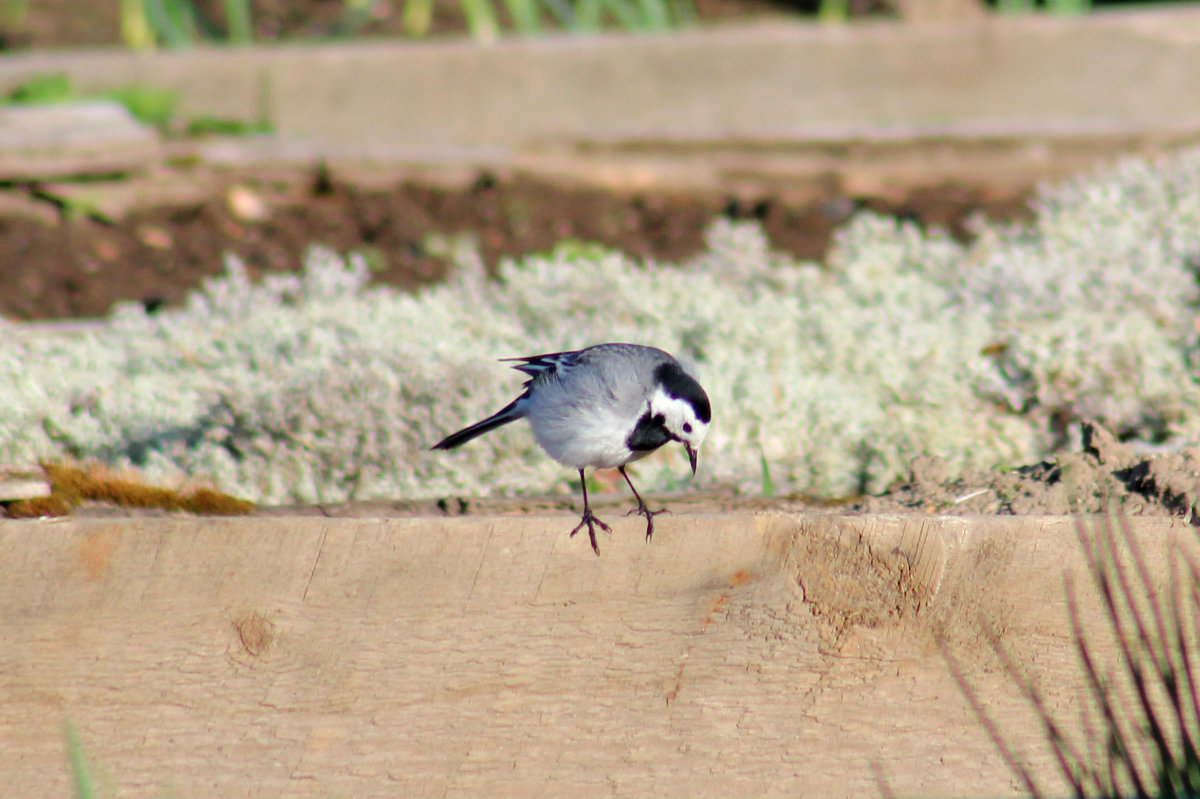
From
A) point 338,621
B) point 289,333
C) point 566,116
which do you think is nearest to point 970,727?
point 338,621

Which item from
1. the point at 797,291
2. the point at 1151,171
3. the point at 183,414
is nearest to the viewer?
the point at 183,414

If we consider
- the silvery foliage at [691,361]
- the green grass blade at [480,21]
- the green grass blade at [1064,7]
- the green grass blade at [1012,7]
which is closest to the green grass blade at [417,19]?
the green grass blade at [480,21]

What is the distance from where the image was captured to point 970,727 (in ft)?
6.16

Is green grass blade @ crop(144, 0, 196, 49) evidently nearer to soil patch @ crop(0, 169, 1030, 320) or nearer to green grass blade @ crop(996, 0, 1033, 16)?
soil patch @ crop(0, 169, 1030, 320)

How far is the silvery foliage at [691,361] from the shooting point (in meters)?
2.86

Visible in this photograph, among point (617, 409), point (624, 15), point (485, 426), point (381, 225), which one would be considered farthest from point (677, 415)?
point (624, 15)

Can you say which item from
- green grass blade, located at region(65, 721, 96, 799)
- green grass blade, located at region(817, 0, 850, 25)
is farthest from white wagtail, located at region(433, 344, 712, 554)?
green grass blade, located at region(817, 0, 850, 25)

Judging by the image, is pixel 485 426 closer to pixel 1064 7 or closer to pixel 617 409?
pixel 617 409

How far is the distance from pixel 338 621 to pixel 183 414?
116cm

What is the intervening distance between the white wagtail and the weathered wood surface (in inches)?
19.1

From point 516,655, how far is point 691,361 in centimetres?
139

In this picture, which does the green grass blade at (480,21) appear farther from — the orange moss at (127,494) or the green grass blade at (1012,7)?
the orange moss at (127,494)

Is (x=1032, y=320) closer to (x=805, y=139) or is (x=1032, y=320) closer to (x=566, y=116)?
(x=805, y=139)

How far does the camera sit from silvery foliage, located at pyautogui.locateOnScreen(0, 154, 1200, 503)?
9.37 ft
